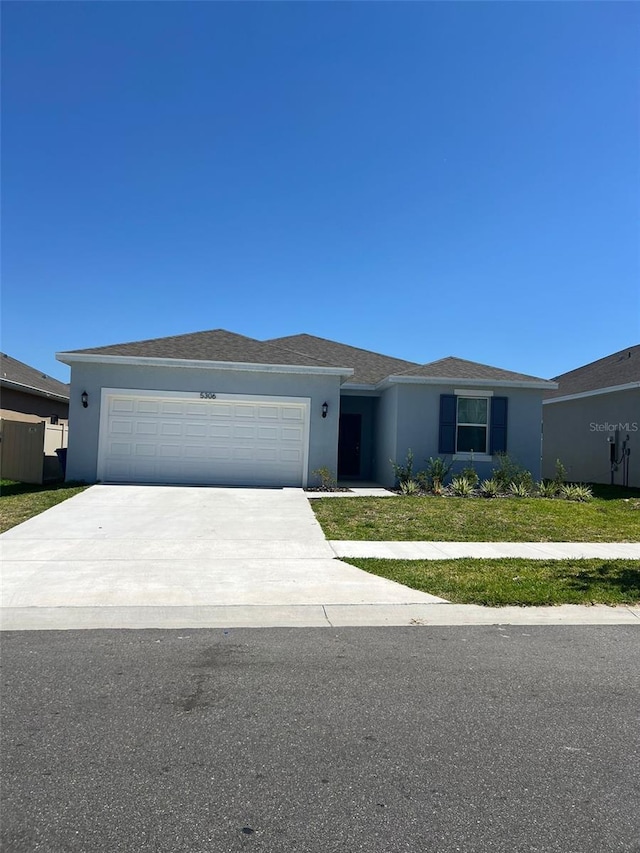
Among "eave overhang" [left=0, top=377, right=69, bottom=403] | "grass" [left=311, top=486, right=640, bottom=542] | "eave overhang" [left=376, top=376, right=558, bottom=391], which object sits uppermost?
"eave overhang" [left=376, top=376, right=558, bottom=391]

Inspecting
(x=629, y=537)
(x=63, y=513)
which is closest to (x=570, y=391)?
(x=629, y=537)

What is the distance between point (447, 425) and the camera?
16828 mm

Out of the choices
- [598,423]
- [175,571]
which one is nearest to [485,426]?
[598,423]

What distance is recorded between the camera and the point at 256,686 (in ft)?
14.0

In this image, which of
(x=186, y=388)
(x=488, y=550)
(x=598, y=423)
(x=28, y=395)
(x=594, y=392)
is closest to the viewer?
(x=488, y=550)

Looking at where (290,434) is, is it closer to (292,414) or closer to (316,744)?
(292,414)

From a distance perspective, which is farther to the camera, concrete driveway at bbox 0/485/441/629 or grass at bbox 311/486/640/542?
grass at bbox 311/486/640/542

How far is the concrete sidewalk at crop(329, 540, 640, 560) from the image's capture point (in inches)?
346

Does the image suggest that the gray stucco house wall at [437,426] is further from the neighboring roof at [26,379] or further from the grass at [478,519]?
the neighboring roof at [26,379]

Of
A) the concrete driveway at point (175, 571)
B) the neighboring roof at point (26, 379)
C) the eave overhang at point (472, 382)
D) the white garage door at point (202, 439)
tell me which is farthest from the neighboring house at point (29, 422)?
the eave overhang at point (472, 382)

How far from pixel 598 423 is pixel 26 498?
1739 cm

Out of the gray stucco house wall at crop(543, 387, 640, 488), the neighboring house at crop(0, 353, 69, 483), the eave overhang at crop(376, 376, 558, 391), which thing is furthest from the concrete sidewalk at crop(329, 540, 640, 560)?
the neighboring house at crop(0, 353, 69, 483)

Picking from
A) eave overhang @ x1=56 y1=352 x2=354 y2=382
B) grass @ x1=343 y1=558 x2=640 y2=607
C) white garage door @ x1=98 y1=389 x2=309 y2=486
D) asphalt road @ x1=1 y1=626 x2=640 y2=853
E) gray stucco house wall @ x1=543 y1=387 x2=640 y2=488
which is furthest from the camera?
gray stucco house wall @ x1=543 y1=387 x2=640 y2=488

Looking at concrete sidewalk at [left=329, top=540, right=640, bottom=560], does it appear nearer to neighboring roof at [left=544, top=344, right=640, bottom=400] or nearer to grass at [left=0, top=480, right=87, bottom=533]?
grass at [left=0, top=480, right=87, bottom=533]
